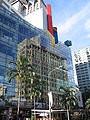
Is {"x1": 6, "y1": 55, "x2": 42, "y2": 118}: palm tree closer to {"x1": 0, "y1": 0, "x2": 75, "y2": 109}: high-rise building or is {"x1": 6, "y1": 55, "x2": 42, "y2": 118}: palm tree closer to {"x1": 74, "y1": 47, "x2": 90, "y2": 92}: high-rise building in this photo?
{"x1": 0, "y1": 0, "x2": 75, "y2": 109}: high-rise building

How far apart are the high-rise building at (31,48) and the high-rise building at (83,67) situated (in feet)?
244

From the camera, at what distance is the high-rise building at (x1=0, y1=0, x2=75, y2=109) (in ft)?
156

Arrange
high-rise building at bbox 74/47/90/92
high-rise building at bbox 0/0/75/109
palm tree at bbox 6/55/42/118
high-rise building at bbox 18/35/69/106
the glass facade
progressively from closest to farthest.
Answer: palm tree at bbox 6/55/42/118 → the glass facade → high-rise building at bbox 0/0/75/109 → high-rise building at bbox 18/35/69/106 → high-rise building at bbox 74/47/90/92

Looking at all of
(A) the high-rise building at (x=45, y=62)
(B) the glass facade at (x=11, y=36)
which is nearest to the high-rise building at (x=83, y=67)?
(A) the high-rise building at (x=45, y=62)

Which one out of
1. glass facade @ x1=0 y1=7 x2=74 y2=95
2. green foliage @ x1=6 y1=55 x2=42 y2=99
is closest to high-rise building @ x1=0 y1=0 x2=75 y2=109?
glass facade @ x1=0 y1=7 x2=74 y2=95

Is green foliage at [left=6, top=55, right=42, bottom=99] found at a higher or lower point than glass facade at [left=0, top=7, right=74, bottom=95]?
lower

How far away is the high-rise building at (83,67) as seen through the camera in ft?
478

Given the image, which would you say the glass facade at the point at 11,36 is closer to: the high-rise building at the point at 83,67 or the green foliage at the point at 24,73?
the green foliage at the point at 24,73

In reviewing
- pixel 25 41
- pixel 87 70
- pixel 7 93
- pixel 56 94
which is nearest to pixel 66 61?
pixel 56 94

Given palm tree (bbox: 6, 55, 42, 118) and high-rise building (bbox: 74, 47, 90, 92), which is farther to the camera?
high-rise building (bbox: 74, 47, 90, 92)

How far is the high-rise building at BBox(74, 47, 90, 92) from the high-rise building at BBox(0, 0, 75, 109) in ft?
244

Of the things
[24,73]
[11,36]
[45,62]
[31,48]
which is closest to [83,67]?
[45,62]

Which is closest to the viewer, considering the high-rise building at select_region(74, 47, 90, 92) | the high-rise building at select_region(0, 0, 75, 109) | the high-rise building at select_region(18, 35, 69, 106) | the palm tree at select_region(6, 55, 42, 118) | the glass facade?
the palm tree at select_region(6, 55, 42, 118)

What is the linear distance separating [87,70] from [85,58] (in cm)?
1867
